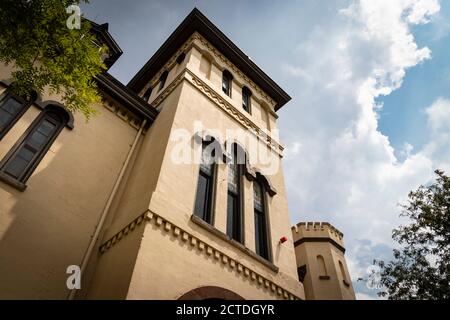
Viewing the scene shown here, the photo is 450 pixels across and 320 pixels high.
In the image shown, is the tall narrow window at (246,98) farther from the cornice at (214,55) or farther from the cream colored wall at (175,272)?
the cream colored wall at (175,272)

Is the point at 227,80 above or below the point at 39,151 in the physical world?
above

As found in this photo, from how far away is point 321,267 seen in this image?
59.8 ft

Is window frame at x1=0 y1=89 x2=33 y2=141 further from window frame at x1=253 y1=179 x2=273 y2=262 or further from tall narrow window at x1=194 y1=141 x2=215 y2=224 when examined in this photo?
window frame at x1=253 y1=179 x2=273 y2=262

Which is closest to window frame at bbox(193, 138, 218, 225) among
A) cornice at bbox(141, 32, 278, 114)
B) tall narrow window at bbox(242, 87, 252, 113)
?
tall narrow window at bbox(242, 87, 252, 113)

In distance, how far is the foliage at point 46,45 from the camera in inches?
220

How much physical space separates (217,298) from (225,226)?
80.7 inches

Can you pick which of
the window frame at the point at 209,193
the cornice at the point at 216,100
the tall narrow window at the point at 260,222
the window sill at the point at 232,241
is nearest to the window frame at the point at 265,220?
the tall narrow window at the point at 260,222

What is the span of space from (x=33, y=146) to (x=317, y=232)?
16.8 meters

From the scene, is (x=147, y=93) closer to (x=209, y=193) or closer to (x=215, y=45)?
(x=215, y=45)

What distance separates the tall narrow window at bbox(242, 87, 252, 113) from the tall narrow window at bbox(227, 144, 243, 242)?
3.92m

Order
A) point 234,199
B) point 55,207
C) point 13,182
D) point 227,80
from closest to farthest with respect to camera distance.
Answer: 1. point 13,182
2. point 55,207
3. point 234,199
4. point 227,80

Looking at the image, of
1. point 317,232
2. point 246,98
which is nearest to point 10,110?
point 246,98

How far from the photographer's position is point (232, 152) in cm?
1049

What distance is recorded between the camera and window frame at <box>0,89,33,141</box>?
7270mm
